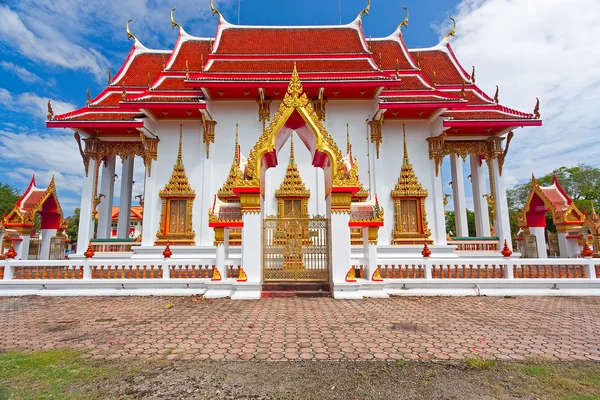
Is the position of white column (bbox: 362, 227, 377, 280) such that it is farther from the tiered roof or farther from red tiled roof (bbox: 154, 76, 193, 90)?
red tiled roof (bbox: 154, 76, 193, 90)

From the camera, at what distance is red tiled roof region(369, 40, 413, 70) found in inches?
551

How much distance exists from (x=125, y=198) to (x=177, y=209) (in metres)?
6.04

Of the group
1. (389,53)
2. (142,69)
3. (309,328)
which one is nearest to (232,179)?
(309,328)

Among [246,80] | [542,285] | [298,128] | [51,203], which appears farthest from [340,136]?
[51,203]

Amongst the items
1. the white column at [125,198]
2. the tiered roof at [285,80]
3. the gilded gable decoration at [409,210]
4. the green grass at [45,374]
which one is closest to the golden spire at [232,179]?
the tiered roof at [285,80]

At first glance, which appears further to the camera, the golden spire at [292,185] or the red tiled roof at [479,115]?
the red tiled roof at [479,115]

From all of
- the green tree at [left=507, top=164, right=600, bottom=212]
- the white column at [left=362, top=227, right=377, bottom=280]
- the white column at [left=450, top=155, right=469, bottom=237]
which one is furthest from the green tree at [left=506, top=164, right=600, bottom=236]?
the white column at [left=362, top=227, right=377, bottom=280]

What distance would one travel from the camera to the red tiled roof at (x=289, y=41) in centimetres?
1378

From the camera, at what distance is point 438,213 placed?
1155 centimetres

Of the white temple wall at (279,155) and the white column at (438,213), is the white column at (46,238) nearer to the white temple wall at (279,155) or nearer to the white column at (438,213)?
the white temple wall at (279,155)

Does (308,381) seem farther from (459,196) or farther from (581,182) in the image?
(581,182)

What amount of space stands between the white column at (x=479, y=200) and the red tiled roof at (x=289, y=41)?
25.0 feet

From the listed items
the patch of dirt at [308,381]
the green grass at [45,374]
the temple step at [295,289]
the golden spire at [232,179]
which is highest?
the golden spire at [232,179]

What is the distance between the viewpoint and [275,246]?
7.41 m
